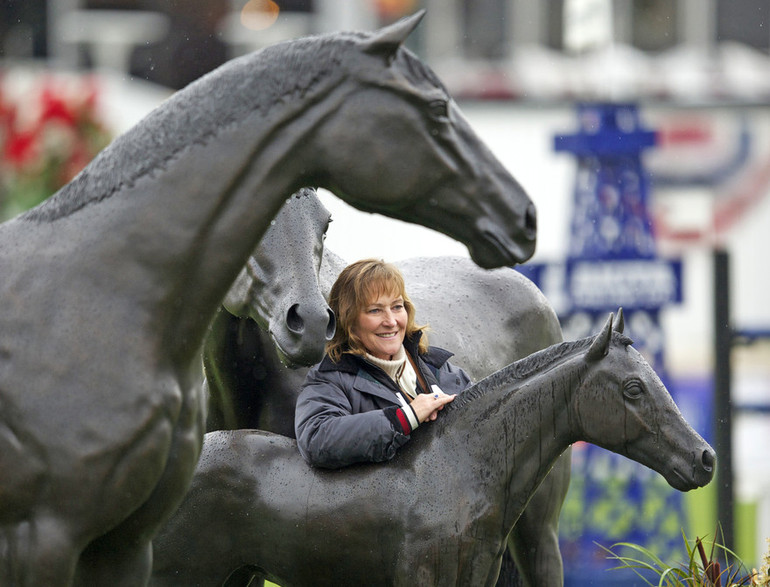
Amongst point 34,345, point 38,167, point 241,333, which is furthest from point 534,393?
point 38,167

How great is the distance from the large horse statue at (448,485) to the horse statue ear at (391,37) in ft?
3.87

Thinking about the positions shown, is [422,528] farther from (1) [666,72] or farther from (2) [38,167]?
(1) [666,72]

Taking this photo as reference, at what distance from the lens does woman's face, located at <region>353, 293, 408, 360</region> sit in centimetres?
356

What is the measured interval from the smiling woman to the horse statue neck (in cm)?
91

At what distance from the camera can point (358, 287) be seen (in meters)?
3.60

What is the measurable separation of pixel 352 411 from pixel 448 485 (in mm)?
357

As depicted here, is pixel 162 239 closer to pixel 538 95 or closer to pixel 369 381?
pixel 369 381

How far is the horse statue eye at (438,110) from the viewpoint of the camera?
8.19 ft

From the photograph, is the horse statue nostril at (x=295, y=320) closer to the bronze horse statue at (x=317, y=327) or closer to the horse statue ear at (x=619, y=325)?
the bronze horse statue at (x=317, y=327)

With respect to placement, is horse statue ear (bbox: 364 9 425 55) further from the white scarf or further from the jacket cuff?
the white scarf

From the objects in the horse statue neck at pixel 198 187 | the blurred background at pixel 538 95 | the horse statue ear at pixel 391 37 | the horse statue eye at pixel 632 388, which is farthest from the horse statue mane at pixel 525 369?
the blurred background at pixel 538 95

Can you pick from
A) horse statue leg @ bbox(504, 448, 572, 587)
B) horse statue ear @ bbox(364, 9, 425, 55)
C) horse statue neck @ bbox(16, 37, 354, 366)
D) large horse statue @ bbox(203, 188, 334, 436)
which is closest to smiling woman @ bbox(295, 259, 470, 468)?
large horse statue @ bbox(203, 188, 334, 436)

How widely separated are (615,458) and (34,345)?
6761 millimetres

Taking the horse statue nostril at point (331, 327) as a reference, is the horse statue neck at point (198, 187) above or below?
above
